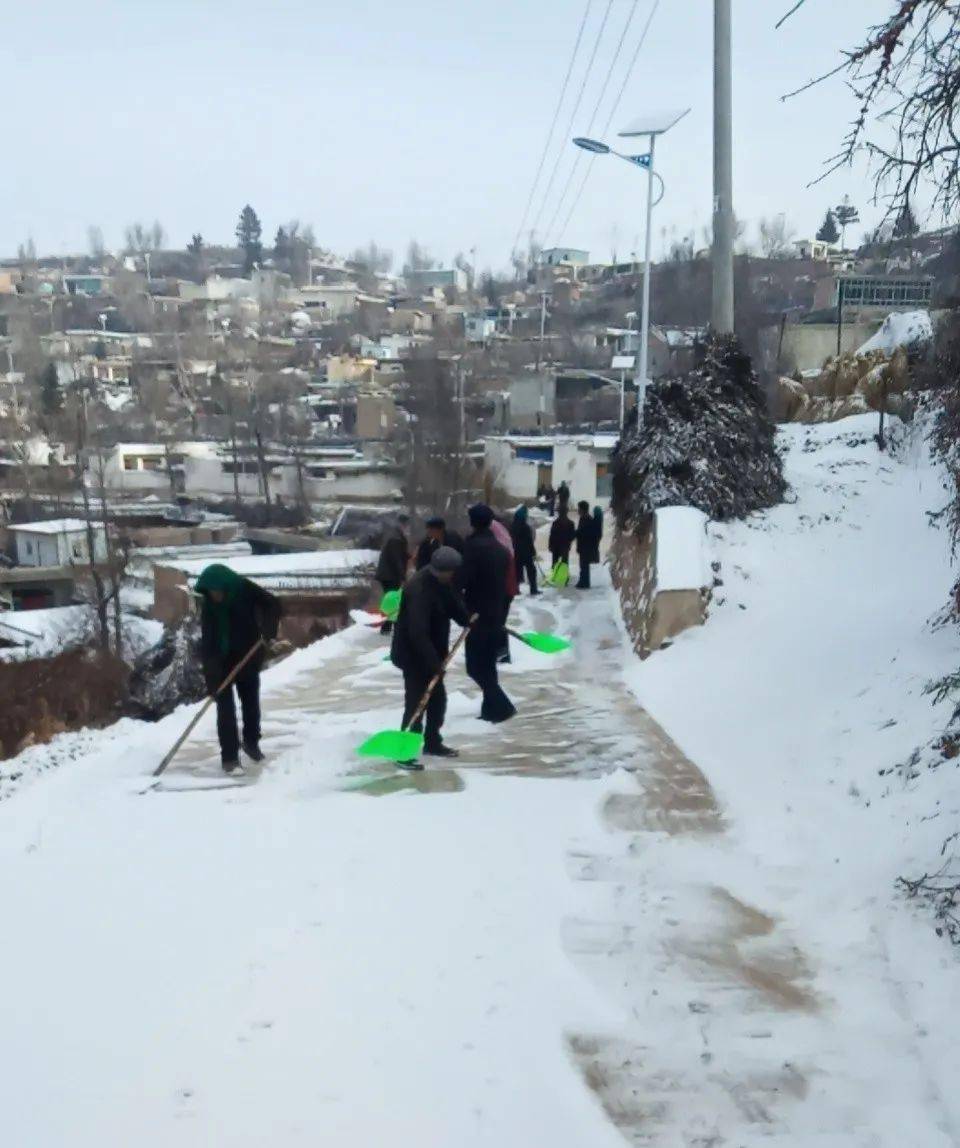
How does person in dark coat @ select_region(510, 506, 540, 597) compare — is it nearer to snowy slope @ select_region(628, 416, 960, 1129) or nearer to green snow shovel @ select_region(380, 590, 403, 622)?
green snow shovel @ select_region(380, 590, 403, 622)

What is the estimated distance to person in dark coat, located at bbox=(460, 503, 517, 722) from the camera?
7520 mm

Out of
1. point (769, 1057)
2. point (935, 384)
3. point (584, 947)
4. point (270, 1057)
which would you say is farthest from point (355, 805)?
point (935, 384)

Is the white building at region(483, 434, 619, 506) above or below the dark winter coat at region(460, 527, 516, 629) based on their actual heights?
below

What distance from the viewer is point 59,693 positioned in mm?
20609

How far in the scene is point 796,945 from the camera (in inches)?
171

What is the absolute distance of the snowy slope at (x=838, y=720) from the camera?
411 cm

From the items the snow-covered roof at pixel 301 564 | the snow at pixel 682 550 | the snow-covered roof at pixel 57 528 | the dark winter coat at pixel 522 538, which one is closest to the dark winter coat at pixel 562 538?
the dark winter coat at pixel 522 538

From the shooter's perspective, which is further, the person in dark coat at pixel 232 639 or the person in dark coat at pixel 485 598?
the person in dark coat at pixel 485 598

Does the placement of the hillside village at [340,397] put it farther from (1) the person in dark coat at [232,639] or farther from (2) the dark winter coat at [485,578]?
(1) the person in dark coat at [232,639]

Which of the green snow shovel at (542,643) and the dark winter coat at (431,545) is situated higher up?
the dark winter coat at (431,545)

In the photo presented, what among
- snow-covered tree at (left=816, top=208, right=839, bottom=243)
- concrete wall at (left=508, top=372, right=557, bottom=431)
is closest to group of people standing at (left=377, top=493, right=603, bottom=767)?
concrete wall at (left=508, top=372, right=557, bottom=431)

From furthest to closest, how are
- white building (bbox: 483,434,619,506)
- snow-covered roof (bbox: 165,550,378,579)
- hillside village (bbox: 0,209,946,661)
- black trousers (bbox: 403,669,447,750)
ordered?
white building (bbox: 483,434,619,506) → hillside village (bbox: 0,209,946,661) → snow-covered roof (bbox: 165,550,378,579) → black trousers (bbox: 403,669,447,750)

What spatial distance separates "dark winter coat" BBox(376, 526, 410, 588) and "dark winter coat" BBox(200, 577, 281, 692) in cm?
465

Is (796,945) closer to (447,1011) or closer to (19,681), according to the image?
(447,1011)
